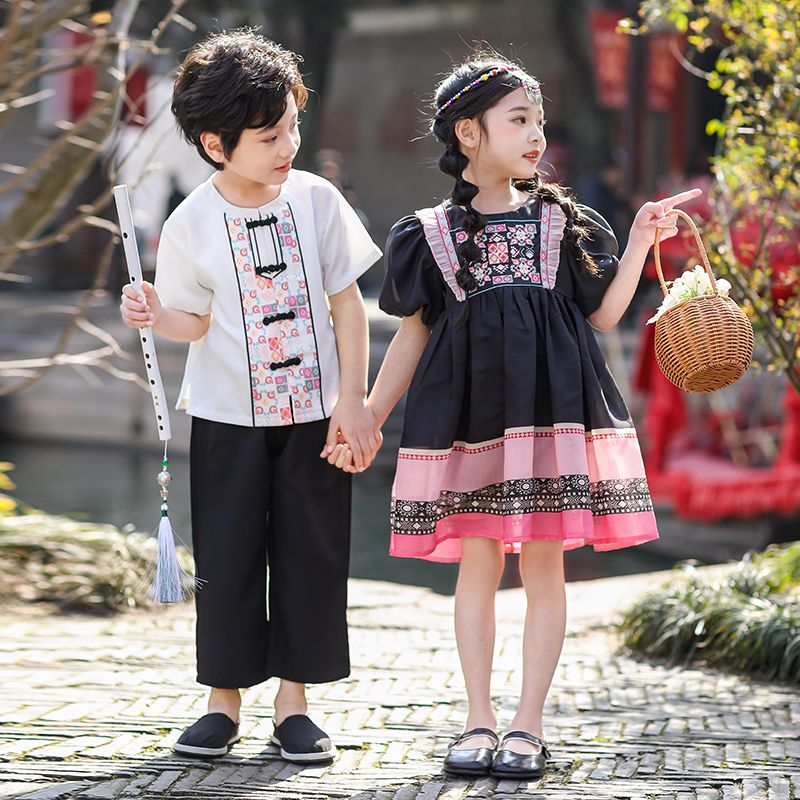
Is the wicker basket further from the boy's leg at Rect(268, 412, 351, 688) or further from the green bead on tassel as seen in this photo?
the green bead on tassel

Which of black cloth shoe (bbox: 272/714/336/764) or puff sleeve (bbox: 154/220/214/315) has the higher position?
puff sleeve (bbox: 154/220/214/315)

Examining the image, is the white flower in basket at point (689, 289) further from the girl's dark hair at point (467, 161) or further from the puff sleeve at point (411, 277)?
the puff sleeve at point (411, 277)

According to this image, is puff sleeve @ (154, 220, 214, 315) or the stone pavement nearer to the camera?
the stone pavement

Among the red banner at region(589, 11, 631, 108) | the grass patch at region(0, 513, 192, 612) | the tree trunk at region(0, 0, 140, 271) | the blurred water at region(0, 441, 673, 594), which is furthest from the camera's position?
the red banner at region(589, 11, 631, 108)

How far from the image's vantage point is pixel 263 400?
3.27m

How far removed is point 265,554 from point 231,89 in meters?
1.08

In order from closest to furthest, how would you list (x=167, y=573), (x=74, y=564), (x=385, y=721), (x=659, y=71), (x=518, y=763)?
(x=518, y=763) → (x=167, y=573) → (x=385, y=721) → (x=74, y=564) → (x=659, y=71)

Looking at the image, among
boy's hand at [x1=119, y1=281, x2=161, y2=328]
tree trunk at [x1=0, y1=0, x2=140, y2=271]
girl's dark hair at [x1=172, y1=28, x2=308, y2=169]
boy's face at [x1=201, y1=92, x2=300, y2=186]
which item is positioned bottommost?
boy's hand at [x1=119, y1=281, x2=161, y2=328]

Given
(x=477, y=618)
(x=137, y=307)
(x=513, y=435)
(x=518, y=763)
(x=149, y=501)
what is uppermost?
(x=137, y=307)

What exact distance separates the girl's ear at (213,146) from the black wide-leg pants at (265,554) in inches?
24.2

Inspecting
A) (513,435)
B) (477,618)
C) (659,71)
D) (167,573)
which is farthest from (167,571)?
(659,71)

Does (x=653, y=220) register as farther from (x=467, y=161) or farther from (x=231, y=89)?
(x=231, y=89)

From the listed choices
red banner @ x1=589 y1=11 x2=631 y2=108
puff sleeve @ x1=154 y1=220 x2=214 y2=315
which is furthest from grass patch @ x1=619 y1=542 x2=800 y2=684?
red banner @ x1=589 y1=11 x2=631 y2=108

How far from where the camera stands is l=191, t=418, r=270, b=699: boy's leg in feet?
10.7
